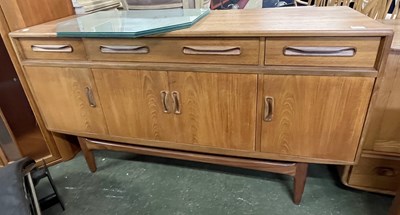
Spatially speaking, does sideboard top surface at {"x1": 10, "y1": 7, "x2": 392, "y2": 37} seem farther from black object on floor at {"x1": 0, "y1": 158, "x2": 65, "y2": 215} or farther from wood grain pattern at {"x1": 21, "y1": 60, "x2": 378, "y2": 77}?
black object on floor at {"x1": 0, "y1": 158, "x2": 65, "y2": 215}

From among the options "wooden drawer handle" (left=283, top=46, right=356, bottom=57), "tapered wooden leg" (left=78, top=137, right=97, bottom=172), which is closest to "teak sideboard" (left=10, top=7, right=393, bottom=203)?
"wooden drawer handle" (left=283, top=46, right=356, bottom=57)

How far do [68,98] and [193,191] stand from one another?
79 centimetres

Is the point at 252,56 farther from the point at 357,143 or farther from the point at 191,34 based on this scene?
the point at 357,143

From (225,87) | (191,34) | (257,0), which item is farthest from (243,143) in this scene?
(257,0)

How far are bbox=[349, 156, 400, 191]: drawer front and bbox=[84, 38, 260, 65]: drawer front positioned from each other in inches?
29.4

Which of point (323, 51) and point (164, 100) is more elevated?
point (323, 51)

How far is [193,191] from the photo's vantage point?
1411mm

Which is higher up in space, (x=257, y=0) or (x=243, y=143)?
(x=257, y=0)

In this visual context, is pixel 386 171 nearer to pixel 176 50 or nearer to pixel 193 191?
pixel 193 191

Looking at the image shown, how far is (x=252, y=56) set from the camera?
38.0 inches

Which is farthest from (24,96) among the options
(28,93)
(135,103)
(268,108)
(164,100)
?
(268,108)

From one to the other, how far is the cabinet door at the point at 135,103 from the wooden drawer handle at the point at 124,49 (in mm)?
84

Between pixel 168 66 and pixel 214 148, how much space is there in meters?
0.43

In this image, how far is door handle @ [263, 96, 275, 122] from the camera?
1.02 meters
